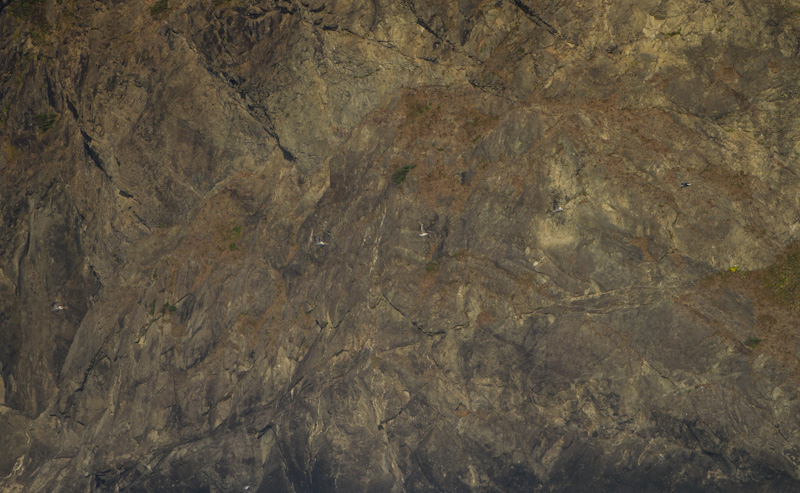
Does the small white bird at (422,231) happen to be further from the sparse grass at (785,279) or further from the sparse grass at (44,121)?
the sparse grass at (44,121)

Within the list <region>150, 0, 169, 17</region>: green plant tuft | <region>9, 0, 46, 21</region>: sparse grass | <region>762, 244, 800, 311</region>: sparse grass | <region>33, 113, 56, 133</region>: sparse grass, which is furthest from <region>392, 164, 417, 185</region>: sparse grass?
<region>9, 0, 46, 21</region>: sparse grass

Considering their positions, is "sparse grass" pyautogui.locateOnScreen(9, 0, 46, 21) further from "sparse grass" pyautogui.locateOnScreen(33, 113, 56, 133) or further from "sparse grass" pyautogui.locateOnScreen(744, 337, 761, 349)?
"sparse grass" pyautogui.locateOnScreen(744, 337, 761, 349)

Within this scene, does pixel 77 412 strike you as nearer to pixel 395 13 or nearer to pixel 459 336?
pixel 459 336

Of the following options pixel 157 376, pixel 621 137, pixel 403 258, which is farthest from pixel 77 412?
pixel 621 137

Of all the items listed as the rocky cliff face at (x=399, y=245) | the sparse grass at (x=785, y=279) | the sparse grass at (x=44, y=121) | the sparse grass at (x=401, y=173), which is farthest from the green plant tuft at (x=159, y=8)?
the sparse grass at (x=785, y=279)

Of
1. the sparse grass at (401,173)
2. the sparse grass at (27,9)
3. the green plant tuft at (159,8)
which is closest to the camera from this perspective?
the sparse grass at (401,173)

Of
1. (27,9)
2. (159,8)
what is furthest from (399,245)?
(27,9)
